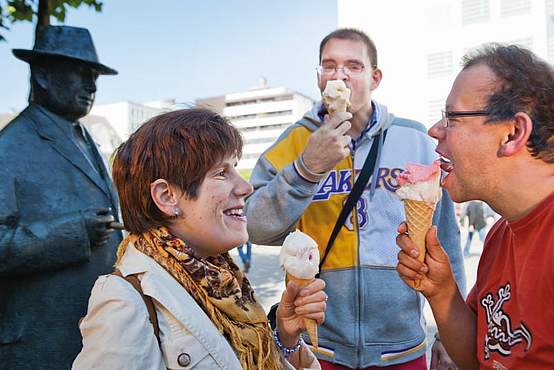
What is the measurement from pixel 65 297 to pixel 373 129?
1937 millimetres

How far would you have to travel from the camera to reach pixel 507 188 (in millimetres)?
1675

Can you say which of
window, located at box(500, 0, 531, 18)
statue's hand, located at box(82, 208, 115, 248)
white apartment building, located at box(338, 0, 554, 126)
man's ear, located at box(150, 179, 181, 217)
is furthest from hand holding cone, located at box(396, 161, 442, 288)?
window, located at box(500, 0, 531, 18)

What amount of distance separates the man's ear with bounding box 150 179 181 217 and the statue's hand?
0.99 m

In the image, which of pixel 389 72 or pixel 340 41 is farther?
pixel 389 72

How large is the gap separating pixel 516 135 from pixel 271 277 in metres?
9.64

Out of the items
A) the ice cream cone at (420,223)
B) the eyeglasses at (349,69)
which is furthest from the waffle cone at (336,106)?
the ice cream cone at (420,223)

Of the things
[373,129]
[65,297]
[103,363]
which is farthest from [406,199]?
[65,297]

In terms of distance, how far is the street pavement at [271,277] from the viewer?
7.95 metres

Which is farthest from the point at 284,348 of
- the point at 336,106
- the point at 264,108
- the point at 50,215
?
the point at 264,108

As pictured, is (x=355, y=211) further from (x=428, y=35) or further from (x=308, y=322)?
(x=428, y=35)

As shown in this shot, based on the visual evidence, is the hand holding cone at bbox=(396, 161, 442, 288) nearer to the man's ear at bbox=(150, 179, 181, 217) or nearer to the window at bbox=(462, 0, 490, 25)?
the man's ear at bbox=(150, 179, 181, 217)

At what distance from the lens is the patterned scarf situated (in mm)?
1558

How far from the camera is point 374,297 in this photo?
7.95 ft

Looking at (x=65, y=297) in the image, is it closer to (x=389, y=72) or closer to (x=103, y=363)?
(x=103, y=363)
